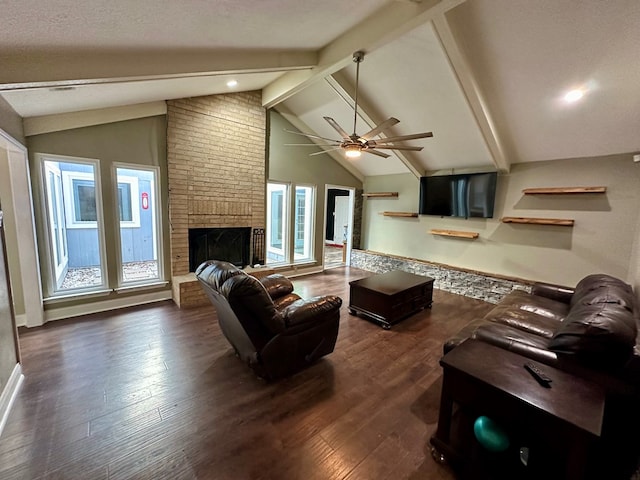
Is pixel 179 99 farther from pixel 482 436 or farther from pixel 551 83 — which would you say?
pixel 482 436

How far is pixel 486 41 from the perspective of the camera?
2887 millimetres

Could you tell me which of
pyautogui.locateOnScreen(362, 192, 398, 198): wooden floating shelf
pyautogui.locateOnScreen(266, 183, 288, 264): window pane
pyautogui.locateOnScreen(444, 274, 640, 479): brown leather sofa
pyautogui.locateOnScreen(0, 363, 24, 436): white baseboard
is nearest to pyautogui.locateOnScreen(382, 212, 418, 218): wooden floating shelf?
pyautogui.locateOnScreen(362, 192, 398, 198): wooden floating shelf

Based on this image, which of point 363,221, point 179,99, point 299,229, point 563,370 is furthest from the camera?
point 363,221

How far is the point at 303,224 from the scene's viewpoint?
255 inches

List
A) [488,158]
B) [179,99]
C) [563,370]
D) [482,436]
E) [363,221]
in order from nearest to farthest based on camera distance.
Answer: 1. [482,436]
2. [563,370]
3. [179,99]
4. [488,158]
5. [363,221]

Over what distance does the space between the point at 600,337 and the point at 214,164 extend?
4994 millimetres

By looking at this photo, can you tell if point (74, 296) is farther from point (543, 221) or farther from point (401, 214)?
point (543, 221)

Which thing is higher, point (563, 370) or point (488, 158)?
point (488, 158)

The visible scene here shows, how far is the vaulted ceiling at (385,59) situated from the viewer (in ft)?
6.70

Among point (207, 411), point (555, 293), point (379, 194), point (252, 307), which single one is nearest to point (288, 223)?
point (379, 194)

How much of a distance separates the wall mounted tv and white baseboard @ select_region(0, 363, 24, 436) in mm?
6313

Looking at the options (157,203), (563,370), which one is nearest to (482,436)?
(563,370)

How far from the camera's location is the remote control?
4.88 ft

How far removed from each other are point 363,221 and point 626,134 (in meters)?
4.88
